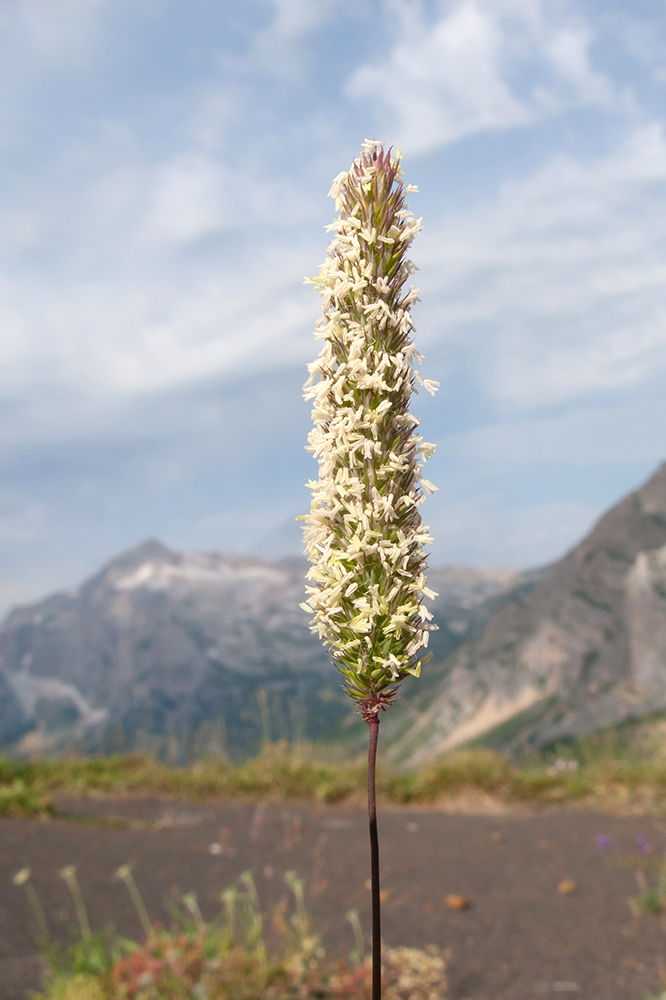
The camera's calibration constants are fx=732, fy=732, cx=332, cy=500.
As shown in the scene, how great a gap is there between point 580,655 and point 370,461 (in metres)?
29.2

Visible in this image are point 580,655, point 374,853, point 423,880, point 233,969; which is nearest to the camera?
point 374,853

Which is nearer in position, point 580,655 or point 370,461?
point 370,461

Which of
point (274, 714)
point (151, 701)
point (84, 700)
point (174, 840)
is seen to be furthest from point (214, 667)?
point (174, 840)

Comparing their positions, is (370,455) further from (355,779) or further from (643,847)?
(355,779)

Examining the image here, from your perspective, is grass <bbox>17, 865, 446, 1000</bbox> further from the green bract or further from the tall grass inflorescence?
the green bract

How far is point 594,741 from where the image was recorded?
499 inches

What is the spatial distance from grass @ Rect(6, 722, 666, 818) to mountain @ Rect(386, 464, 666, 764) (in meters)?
8.69

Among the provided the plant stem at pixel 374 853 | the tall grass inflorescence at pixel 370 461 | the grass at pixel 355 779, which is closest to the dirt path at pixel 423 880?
the grass at pixel 355 779

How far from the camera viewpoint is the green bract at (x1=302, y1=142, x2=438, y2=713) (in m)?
2.04

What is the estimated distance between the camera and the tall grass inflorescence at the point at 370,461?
80.2 inches

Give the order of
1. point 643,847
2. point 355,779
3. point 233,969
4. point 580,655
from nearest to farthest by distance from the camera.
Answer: point 233,969
point 643,847
point 355,779
point 580,655

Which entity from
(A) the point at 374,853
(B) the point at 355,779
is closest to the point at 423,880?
(B) the point at 355,779

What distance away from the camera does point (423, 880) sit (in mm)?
6738

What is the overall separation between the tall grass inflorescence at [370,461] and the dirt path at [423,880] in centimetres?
374
